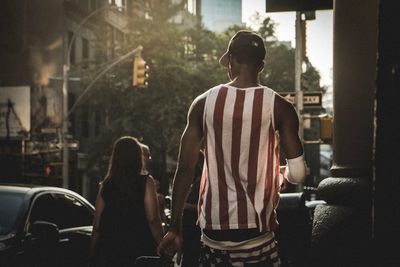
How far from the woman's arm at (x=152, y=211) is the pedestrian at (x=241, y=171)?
8.45ft

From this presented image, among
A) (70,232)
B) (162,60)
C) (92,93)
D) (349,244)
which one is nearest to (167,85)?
(162,60)

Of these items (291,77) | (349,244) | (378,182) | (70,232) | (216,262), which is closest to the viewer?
(378,182)

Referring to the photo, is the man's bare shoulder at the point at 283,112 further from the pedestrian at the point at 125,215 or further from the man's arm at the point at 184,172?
the pedestrian at the point at 125,215

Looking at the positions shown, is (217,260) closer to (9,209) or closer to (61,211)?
(9,209)

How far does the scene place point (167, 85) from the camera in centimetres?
3759

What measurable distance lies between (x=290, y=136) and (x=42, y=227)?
11.9ft

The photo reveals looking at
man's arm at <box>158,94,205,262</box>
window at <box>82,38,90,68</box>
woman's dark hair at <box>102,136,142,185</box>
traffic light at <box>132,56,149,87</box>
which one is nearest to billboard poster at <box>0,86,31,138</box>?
window at <box>82,38,90,68</box>

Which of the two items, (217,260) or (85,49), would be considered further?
(85,49)

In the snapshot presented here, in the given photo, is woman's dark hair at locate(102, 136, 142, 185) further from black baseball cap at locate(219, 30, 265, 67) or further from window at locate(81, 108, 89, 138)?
window at locate(81, 108, 89, 138)

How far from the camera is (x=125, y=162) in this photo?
5961 millimetres

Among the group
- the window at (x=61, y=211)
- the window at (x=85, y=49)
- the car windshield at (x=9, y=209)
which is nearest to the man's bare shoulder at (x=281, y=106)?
the car windshield at (x=9, y=209)

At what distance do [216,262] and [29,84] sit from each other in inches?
1554

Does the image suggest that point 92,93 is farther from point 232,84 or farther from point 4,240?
point 232,84

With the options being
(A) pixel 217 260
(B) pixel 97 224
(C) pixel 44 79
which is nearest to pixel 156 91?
(C) pixel 44 79
